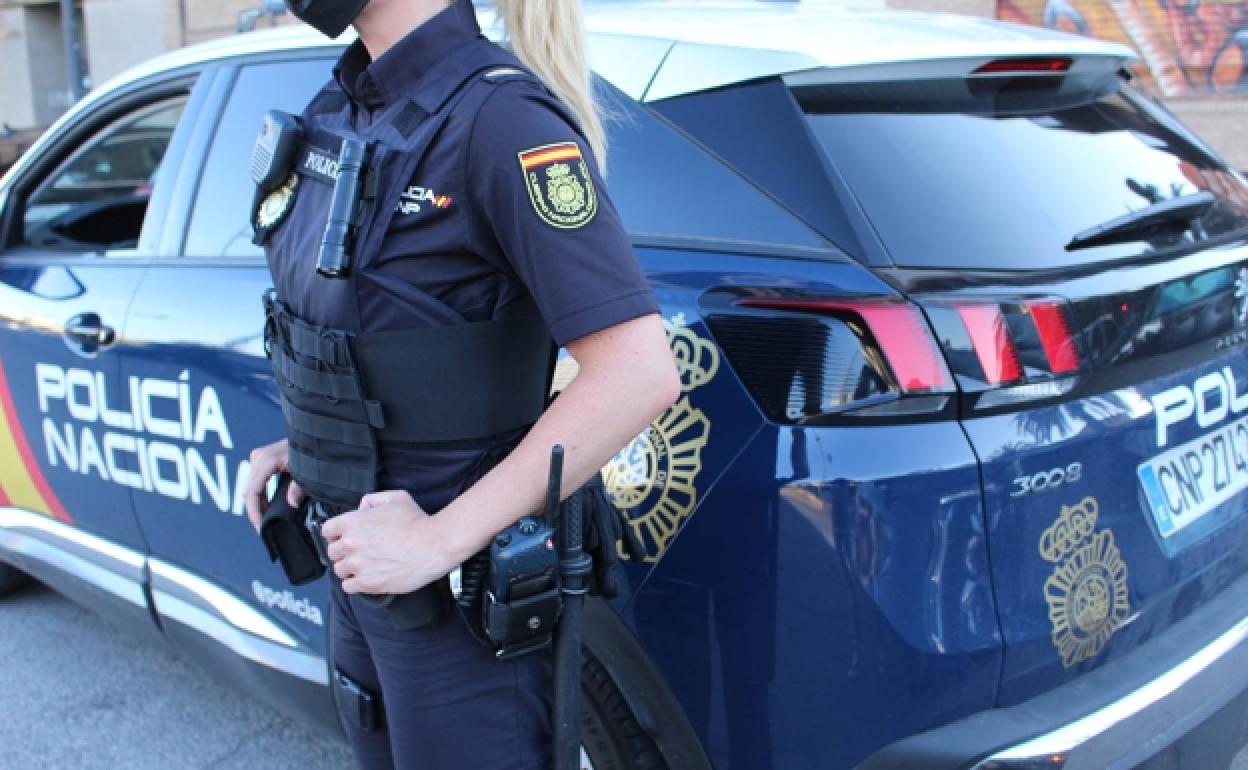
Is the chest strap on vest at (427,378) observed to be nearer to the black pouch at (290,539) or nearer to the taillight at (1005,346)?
the black pouch at (290,539)

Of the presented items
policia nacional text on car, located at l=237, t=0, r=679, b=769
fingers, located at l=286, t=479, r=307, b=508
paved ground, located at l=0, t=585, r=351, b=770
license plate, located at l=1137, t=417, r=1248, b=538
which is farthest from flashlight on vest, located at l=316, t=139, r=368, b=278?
paved ground, located at l=0, t=585, r=351, b=770

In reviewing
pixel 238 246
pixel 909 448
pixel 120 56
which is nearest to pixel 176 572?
pixel 238 246

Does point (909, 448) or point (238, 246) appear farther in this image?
point (238, 246)

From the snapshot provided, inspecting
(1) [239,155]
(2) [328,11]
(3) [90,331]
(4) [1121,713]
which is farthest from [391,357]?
(3) [90,331]

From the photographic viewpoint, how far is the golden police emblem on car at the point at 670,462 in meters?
1.70

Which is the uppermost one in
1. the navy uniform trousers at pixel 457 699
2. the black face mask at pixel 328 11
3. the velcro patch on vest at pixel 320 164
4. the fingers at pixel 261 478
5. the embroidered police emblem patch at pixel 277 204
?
the black face mask at pixel 328 11

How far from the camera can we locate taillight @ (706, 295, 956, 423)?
1.57 m

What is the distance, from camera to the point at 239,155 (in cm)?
269

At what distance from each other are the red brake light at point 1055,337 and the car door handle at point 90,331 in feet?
6.87

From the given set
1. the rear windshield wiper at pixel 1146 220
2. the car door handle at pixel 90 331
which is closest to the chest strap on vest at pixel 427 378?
the rear windshield wiper at pixel 1146 220

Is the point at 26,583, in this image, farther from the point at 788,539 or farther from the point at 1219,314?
Result: the point at 1219,314

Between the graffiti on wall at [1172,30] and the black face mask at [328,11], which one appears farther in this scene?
the graffiti on wall at [1172,30]

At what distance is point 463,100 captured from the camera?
1.31m

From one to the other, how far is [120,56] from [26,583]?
13812 millimetres
